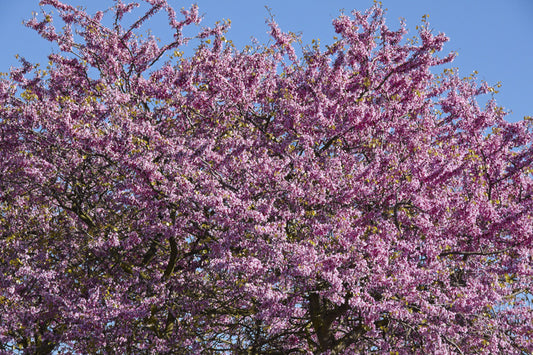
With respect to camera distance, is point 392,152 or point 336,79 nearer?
point 392,152

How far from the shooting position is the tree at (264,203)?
9891 mm

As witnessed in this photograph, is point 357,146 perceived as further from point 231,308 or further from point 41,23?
point 41,23

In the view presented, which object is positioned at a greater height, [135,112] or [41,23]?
[41,23]

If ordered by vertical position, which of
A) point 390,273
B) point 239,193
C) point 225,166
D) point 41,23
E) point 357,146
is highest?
point 41,23

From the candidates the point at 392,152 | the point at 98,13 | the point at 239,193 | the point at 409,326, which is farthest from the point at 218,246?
the point at 98,13

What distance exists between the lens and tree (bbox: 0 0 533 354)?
989 centimetres

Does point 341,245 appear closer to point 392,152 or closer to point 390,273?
point 390,273

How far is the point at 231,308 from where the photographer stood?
12367 mm

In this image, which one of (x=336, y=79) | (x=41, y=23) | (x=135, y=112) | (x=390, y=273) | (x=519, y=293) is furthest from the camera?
(x=41, y=23)

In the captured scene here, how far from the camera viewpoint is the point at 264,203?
10000 millimetres

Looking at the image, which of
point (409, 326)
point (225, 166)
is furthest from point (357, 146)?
point (409, 326)

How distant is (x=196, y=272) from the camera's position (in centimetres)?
1270

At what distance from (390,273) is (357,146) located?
429 cm

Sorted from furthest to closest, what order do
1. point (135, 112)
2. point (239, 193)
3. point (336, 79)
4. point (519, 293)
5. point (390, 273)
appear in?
point (336, 79), point (135, 112), point (519, 293), point (239, 193), point (390, 273)
